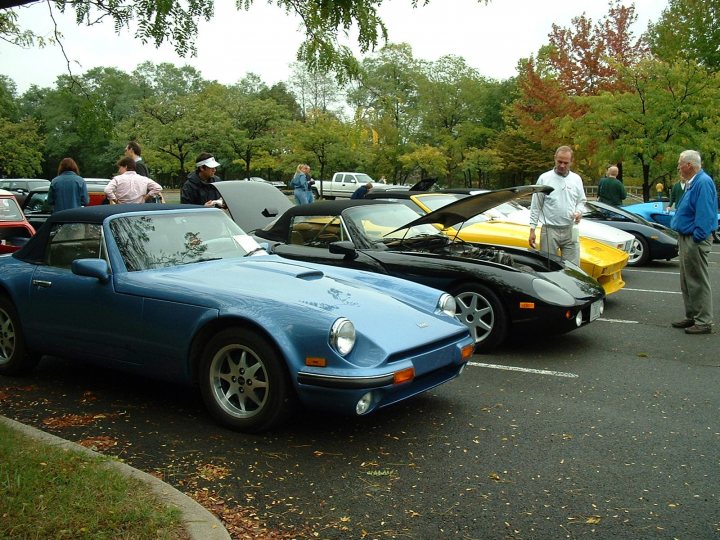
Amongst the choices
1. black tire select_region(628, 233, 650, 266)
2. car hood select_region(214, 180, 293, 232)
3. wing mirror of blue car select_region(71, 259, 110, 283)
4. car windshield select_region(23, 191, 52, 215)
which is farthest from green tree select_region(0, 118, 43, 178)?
wing mirror of blue car select_region(71, 259, 110, 283)

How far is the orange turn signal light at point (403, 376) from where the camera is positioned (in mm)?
3988

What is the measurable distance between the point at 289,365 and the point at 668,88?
72.9 ft

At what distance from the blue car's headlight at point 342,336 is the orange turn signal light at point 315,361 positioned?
4.0 inches

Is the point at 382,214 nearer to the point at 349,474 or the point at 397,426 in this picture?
the point at 397,426

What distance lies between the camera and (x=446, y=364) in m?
4.45

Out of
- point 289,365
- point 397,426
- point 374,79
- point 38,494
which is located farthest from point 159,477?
point 374,79

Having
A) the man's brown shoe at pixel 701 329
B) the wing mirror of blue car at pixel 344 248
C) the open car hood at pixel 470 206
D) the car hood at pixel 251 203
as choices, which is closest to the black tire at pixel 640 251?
the man's brown shoe at pixel 701 329

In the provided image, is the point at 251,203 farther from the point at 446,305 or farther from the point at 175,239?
the point at 446,305

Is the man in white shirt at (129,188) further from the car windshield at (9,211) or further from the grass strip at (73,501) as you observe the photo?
the grass strip at (73,501)

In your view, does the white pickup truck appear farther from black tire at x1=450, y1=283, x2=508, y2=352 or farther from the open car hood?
black tire at x1=450, y1=283, x2=508, y2=352

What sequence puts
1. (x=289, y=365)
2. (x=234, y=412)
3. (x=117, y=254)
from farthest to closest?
(x=117, y=254)
(x=234, y=412)
(x=289, y=365)

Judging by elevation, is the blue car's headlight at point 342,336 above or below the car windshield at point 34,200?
below

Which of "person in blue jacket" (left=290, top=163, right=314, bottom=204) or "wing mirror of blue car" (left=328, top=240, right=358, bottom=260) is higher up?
"person in blue jacket" (left=290, top=163, right=314, bottom=204)

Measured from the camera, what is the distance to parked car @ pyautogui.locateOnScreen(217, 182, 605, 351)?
20.7ft
